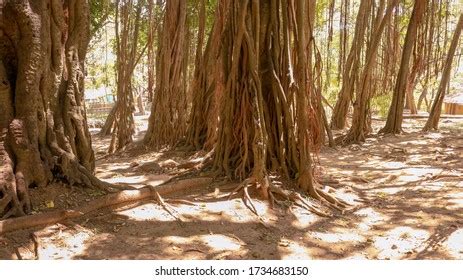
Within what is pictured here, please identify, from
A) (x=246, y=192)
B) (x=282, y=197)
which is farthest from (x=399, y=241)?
(x=246, y=192)

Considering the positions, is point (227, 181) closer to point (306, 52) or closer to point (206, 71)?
point (306, 52)

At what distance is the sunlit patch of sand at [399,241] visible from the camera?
349 centimetres

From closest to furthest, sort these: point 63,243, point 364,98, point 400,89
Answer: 1. point 63,243
2. point 364,98
3. point 400,89

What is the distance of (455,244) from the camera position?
3.58 meters

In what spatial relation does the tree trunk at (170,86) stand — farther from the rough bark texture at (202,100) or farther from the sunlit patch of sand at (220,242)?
the sunlit patch of sand at (220,242)

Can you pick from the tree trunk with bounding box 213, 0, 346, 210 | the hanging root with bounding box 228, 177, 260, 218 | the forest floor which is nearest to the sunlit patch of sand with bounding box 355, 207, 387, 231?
the forest floor

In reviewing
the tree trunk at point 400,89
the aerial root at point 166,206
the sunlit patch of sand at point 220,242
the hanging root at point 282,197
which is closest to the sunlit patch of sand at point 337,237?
the hanging root at point 282,197

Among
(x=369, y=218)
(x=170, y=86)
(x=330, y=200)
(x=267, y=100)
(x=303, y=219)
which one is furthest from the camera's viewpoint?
(x=170, y=86)

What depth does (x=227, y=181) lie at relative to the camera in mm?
4660

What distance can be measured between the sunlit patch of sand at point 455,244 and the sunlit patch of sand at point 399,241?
0.55 feet

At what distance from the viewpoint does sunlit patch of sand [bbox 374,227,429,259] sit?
3490 millimetres

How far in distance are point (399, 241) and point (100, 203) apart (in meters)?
2.26

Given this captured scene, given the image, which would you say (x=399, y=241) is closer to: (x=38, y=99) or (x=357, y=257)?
(x=357, y=257)

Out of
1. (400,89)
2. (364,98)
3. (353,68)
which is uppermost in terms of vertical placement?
(353,68)
